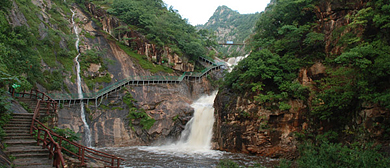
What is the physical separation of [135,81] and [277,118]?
17.4 m

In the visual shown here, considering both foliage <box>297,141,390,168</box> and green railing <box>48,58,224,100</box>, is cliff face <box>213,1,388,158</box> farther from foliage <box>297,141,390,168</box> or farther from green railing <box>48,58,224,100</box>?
green railing <box>48,58,224,100</box>

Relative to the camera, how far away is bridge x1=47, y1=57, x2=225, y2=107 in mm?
24281

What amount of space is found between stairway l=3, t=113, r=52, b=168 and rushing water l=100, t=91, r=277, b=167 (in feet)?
21.6

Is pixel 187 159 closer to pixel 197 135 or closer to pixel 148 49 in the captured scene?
pixel 197 135

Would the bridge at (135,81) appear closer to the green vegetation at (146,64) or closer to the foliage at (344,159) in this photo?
the green vegetation at (146,64)

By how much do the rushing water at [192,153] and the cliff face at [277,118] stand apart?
1184mm

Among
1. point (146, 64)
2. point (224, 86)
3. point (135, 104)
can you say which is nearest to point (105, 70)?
point (146, 64)

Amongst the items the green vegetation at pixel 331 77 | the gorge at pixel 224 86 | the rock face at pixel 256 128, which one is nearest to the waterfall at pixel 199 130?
the gorge at pixel 224 86

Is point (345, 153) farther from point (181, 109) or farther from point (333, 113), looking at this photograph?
point (181, 109)

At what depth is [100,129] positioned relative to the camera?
79.7 feet

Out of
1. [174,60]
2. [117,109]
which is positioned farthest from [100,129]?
[174,60]

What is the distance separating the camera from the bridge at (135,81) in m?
24.3

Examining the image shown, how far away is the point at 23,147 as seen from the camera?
988cm

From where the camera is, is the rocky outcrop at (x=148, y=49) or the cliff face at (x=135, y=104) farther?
the rocky outcrop at (x=148, y=49)
